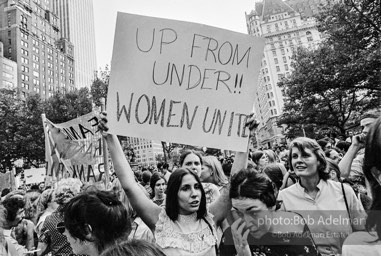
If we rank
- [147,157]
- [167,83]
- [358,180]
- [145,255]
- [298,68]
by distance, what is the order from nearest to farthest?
[145,255] < [167,83] < [358,180] < [298,68] < [147,157]

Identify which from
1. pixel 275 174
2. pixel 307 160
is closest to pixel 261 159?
pixel 275 174

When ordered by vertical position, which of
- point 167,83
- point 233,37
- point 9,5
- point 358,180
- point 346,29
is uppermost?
point 9,5

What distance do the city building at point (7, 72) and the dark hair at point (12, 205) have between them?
75521 millimetres

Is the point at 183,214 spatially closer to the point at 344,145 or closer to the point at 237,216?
the point at 237,216

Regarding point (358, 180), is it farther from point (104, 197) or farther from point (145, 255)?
point (145, 255)

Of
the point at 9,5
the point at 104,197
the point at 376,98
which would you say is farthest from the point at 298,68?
the point at 9,5

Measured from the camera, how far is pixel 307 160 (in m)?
2.58

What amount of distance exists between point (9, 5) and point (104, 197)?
3825 inches

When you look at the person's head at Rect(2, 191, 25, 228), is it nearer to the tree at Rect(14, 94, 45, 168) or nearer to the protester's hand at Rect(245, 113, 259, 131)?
the protester's hand at Rect(245, 113, 259, 131)

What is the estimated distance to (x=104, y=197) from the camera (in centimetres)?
199

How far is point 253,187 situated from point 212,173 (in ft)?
6.62

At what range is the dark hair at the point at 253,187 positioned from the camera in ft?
6.63

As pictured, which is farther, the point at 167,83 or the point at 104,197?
the point at 167,83

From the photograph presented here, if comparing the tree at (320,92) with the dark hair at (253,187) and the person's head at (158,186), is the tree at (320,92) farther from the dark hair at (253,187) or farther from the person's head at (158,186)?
the dark hair at (253,187)
